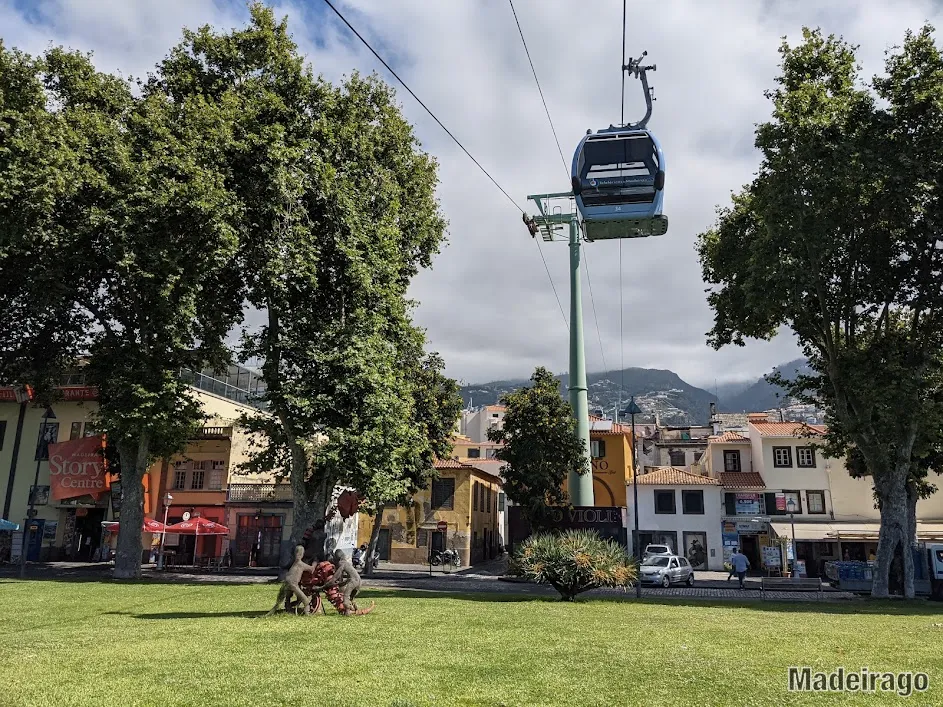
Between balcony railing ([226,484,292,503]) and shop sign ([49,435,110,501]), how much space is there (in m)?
6.88

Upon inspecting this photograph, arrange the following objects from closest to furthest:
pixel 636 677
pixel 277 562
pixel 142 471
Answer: pixel 636 677 → pixel 142 471 → pixel 277 562

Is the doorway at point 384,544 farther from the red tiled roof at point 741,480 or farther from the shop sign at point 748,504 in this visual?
the shop sign at point 748,504

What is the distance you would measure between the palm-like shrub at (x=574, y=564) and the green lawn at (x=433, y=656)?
110 inches

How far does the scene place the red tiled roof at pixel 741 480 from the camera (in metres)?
47.9

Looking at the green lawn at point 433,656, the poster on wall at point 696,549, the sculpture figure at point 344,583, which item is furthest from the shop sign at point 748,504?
the sculpture figure at point 344,583

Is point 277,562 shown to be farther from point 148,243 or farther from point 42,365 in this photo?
point 148,243

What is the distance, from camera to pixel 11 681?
25.4ft

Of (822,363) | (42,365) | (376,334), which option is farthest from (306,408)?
(822,363)

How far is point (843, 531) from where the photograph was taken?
42.7 metres

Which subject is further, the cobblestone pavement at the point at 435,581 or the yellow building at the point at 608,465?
the yellow building at the point at 608,465

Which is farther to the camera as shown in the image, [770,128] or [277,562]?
[277,562]

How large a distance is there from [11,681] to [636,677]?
7.19 meters

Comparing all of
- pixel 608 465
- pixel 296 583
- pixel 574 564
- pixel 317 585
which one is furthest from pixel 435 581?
pixel 608 465

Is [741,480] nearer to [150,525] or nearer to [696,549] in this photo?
[696,549]
